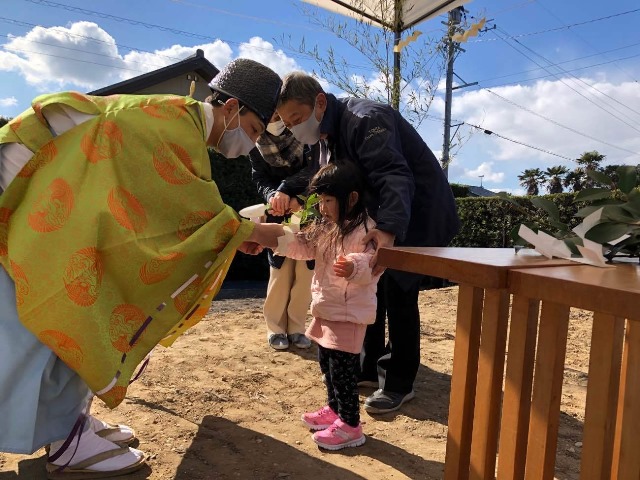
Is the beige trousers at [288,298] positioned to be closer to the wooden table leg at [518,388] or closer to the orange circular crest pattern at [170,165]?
the orange circular crest pattern at [170,165]

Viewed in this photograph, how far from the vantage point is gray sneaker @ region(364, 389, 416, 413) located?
2797 mm

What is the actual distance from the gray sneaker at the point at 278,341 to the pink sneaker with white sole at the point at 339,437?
162cm

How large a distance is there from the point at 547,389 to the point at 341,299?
4.13 feet

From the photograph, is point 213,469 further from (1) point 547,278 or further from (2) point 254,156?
(2) point 254,156

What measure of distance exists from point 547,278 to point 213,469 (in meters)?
1.62

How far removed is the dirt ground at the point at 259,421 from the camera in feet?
7.07

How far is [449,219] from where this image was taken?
2.67m

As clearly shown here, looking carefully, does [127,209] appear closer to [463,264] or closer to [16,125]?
[16,125]

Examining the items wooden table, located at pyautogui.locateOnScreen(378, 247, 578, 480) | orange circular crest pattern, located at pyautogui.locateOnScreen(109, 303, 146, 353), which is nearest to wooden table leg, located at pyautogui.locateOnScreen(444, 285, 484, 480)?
wooden table, located at pyautogui.locateOnScreen(378, 247, 578, 480)

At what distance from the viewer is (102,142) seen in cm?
175

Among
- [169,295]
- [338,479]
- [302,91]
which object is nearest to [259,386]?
[338,479]

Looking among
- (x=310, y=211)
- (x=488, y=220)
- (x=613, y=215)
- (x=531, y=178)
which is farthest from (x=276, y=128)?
(x=531, y=178)

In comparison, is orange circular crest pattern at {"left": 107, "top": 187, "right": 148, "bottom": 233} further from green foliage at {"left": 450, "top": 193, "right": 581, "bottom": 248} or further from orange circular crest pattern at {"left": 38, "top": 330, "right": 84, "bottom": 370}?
green foliage at {"left": 450, "top": 193, "right": 581, "bottom": 248}

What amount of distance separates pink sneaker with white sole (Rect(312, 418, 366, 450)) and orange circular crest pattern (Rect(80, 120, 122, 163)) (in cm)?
150
